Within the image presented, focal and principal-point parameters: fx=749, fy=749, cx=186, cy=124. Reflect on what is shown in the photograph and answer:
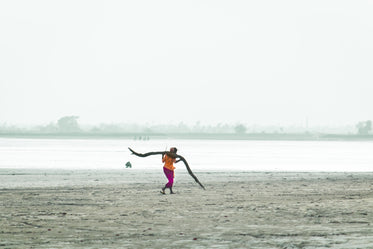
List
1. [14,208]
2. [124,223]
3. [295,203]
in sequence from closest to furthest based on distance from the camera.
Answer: [124,223] → [14,208] → [295,203]

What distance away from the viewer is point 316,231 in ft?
49.1

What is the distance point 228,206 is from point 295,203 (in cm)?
206

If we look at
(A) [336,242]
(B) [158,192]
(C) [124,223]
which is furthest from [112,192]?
(A) [336,242]

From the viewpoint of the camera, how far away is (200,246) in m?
13.2

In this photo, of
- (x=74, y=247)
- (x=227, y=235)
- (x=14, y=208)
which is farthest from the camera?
(x=14, y=208)

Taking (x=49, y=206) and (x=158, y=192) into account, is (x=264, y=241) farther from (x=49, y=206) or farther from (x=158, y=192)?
(x=158, y=192)

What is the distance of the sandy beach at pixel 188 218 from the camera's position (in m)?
13.7

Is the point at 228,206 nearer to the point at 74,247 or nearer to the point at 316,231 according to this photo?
the point at 316,231

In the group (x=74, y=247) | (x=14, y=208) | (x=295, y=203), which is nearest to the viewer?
(x=74, y=247)

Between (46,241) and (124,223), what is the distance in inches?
118

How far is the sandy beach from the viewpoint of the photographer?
45.0ft

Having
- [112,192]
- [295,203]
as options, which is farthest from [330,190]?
[112,192]

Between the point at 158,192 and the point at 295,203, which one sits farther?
the point at 158,192

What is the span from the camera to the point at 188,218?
17.5 meters
